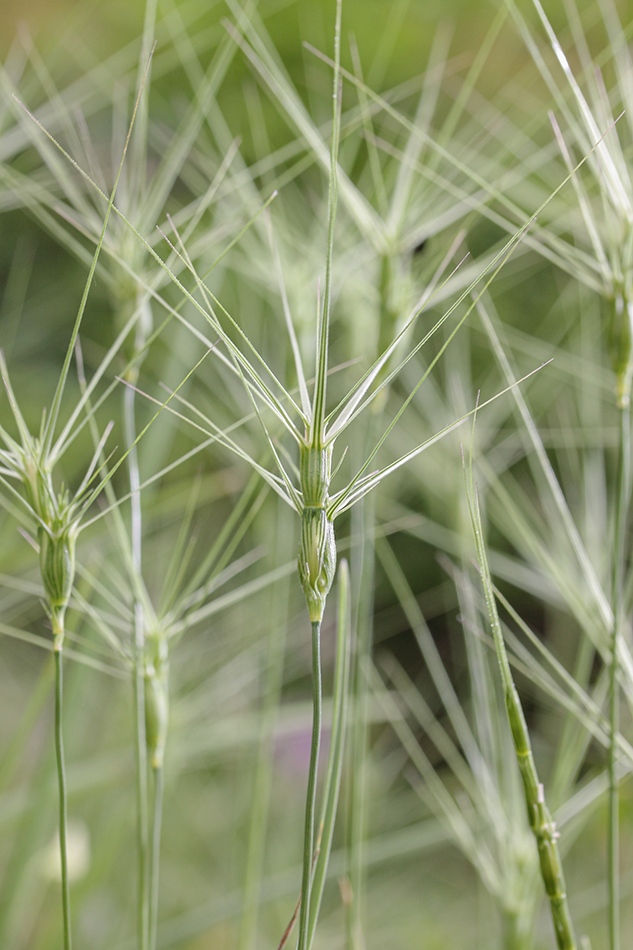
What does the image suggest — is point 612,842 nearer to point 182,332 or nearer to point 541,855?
point 541,855

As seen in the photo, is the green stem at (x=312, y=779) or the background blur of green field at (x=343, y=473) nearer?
the green stem at (x=312, y=779)

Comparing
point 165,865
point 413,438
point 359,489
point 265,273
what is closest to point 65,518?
point 359,489

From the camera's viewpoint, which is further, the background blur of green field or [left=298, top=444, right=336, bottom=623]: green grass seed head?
the background blur of green field

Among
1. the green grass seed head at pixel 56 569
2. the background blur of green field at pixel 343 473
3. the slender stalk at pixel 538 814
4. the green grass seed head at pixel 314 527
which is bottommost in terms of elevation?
the slender stalk at pixel 538 814

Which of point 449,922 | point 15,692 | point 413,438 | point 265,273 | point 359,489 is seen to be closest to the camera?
point 359,489

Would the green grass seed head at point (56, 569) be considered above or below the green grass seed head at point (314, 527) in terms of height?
above
